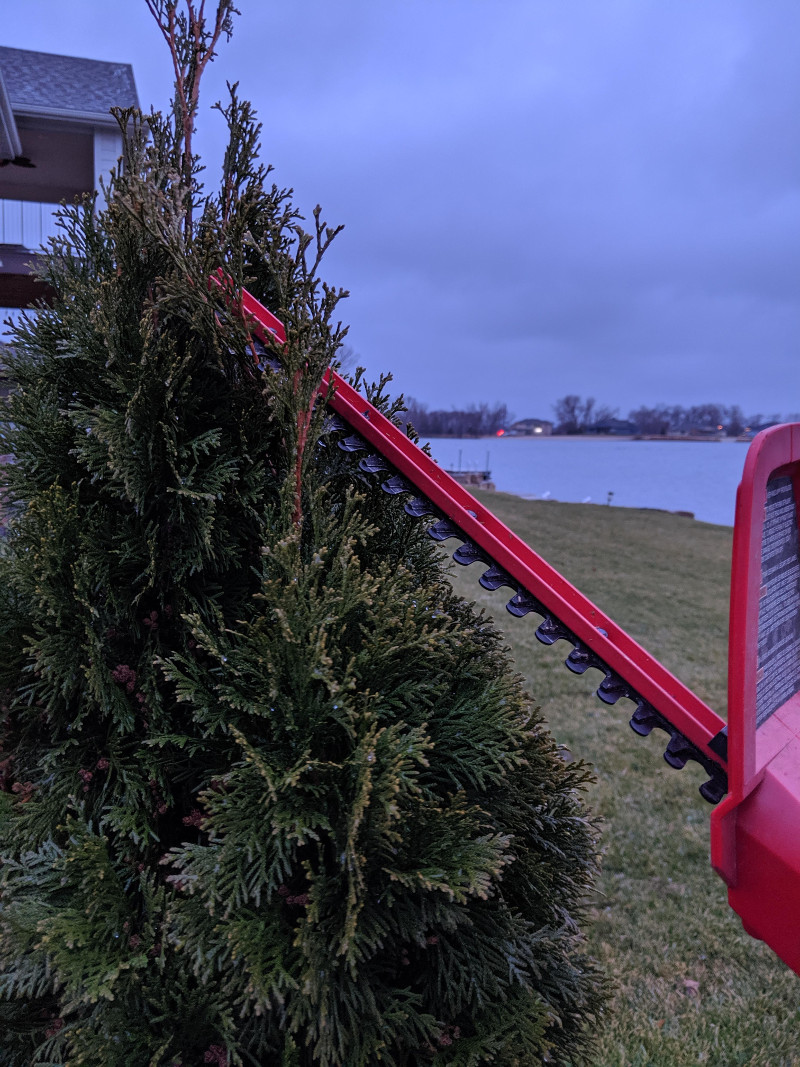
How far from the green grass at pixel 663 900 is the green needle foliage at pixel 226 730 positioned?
81 cm

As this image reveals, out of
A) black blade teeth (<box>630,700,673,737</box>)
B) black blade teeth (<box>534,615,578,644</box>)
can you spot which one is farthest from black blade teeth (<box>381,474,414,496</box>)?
black blade teeth (<box>630,700,673,737</box>)

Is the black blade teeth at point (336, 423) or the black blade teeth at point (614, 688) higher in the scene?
the black blade teeth at point (336, 423)

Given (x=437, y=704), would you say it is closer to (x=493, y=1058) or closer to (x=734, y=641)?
(x=734, y=641)

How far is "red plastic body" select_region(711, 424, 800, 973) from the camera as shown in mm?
1326

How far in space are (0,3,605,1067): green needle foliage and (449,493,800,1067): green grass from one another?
810 mm

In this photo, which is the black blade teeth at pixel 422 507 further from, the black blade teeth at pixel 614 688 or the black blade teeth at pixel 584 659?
the black blade teeth at pixel 614 688

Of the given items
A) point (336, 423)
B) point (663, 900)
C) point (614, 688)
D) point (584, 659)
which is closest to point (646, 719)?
point (614, 688)

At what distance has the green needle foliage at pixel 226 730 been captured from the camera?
1380mm

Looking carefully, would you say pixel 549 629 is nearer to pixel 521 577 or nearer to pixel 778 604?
pixel 521 577

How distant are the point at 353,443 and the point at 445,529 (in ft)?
1.10

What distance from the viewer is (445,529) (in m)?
1.75

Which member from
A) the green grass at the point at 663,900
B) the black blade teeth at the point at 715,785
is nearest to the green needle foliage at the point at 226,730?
the black blade teeth at the point at 715,785

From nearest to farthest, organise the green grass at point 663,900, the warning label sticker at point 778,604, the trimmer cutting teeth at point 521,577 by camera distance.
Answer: the warning label sticker at point 778,604 < the trimmer cutting teeth at point 521,577 < the green grass at point 663,900

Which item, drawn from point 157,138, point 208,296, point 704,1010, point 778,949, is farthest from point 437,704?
point 704,1010
